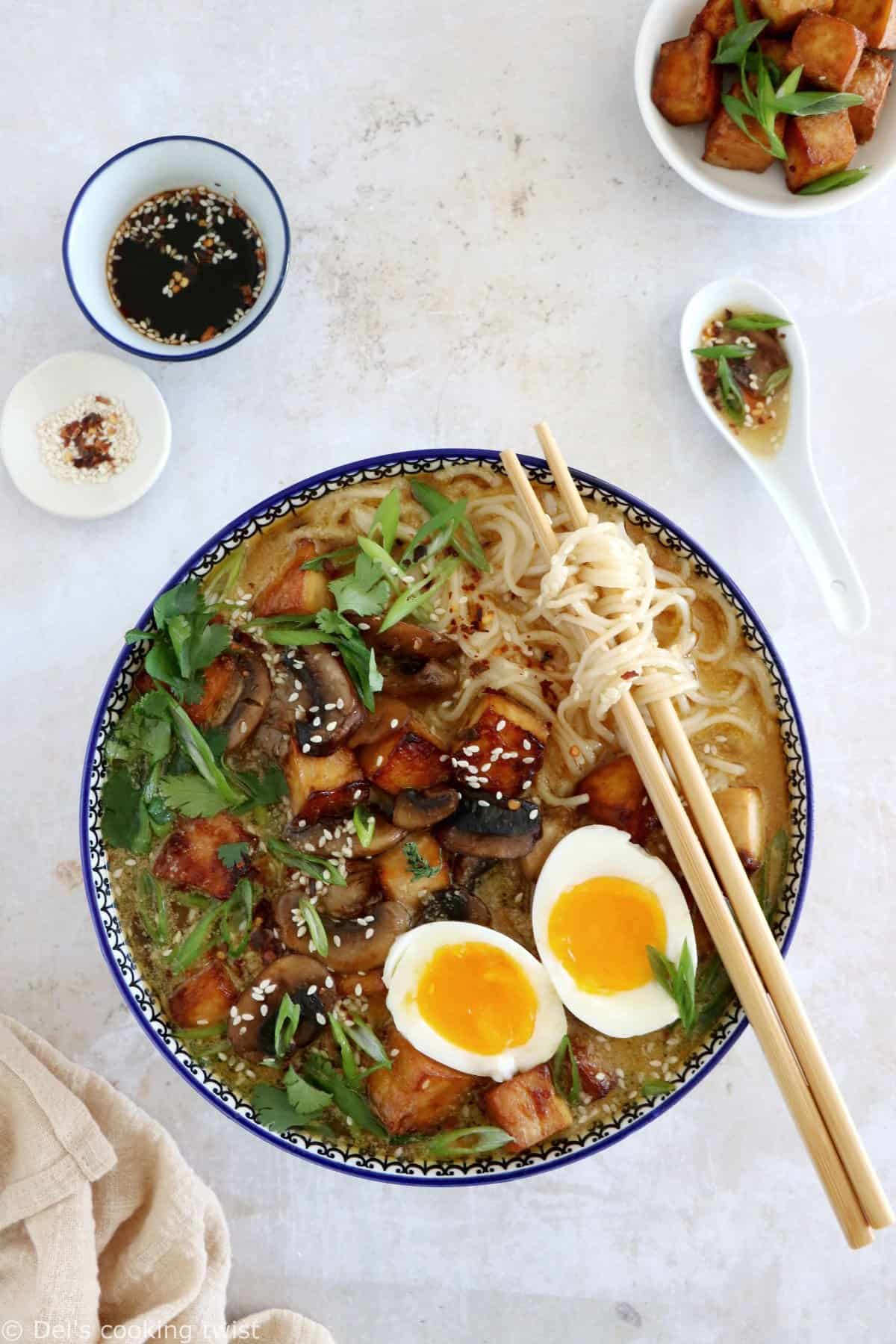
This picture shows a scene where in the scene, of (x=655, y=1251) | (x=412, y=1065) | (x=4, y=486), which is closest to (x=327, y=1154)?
(x=412, y=1065)

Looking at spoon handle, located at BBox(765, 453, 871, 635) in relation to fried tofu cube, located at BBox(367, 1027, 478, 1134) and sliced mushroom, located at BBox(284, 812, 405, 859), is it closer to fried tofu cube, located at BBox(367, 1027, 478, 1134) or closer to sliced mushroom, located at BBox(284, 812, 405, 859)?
sliced mushroom, located at BBox(284, 812, 405, 859)

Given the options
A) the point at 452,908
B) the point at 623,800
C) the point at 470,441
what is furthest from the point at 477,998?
the point at 470,441

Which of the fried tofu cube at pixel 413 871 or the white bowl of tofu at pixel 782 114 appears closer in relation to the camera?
the fried tofu cube at pixel 413 871

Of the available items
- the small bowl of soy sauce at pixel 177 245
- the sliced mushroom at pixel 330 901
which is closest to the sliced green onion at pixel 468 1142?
the sliced mushroom at pixel 330 901

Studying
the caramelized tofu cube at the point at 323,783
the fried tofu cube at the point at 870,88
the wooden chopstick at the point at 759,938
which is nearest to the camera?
the wooden chopstick at the point at 759,938

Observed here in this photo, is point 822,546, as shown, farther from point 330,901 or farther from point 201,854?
point 201,854

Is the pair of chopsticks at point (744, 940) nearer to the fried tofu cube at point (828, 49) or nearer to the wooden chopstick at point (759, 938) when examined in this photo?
the wooden chopstick at point (759, 938)

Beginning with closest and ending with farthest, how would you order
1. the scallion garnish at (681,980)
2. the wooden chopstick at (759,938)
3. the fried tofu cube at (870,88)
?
the wooden chopstick at (759,938)
the scallion garnish at (681,980)
the fried tofu cube at (870,88)
